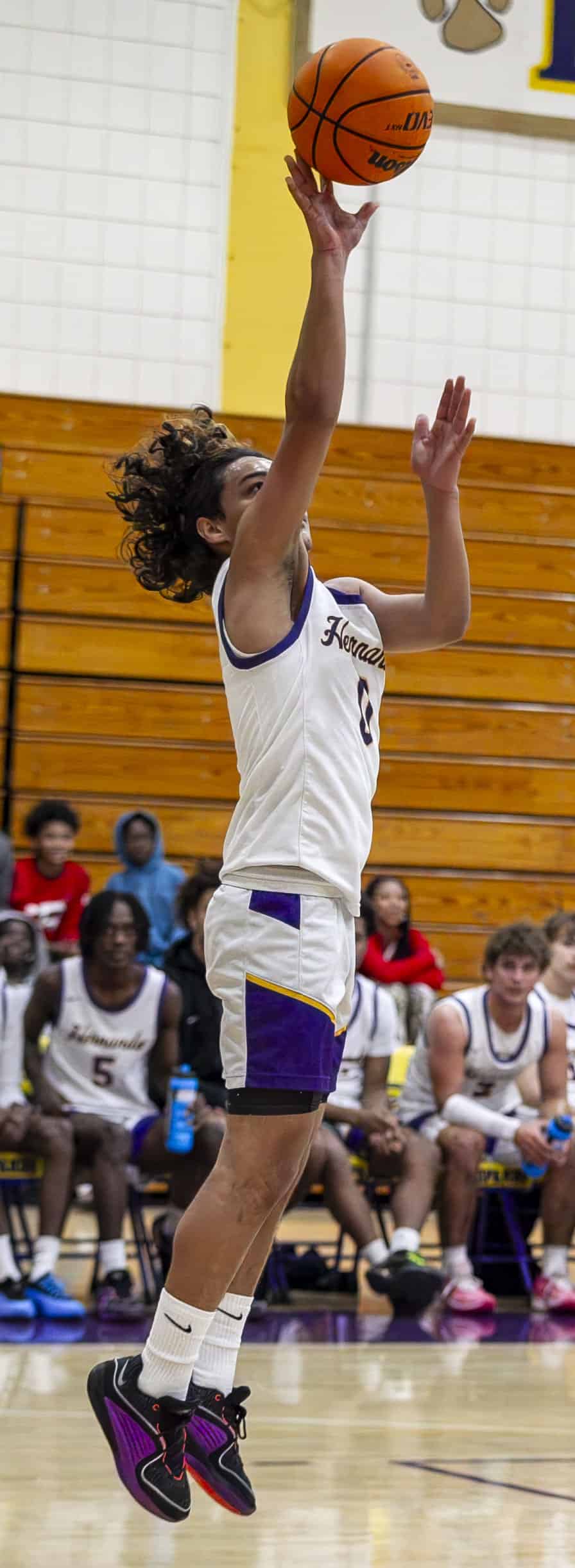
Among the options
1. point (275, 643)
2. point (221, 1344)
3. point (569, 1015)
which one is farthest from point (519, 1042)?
point (275, 643)

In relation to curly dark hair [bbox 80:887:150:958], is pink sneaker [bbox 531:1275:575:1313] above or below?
below

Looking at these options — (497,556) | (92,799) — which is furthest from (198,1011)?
(497,556)

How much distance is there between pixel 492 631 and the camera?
10.5 meters

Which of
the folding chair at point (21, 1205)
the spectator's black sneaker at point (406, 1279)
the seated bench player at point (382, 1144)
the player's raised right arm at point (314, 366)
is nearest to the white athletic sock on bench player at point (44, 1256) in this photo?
the folding chair at point (21, 1205)

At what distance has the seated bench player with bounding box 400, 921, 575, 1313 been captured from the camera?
20.6ft

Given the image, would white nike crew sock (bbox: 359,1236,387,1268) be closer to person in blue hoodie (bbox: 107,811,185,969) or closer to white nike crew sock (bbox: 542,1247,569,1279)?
white nike crew sock (bbox: 542,1247,569,1279)

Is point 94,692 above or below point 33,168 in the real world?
below

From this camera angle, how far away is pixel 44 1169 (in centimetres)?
593

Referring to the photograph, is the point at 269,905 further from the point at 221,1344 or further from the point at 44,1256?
the point at 44,1256

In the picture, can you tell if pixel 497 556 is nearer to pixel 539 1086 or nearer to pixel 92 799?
pixel 92 799

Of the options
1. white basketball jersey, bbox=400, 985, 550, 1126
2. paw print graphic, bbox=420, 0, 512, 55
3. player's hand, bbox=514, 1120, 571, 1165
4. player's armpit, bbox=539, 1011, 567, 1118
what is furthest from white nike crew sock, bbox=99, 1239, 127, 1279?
paw print graphic, bbox=420, 0, 512, 55

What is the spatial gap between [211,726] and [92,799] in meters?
0.83

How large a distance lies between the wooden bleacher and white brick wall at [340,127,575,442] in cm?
31

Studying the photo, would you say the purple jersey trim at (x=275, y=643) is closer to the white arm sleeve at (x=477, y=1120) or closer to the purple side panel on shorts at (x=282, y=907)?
the purple side panel on shorts at (x=282, y=907)
